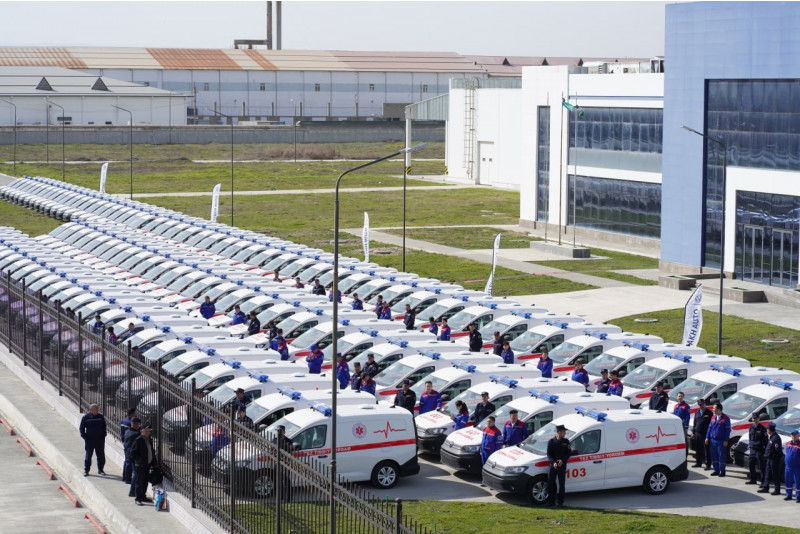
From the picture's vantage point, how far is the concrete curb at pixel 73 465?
19.0 meters

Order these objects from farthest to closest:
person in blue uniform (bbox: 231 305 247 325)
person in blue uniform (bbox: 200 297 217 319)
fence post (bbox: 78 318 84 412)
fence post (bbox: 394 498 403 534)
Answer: person in blue uniform (bbox: 200 297 217 319), person in blue uniform (bbox: 231 305 247 325), fence post (bbox: 78 318 84 412), fence post (bbox: 394 498 403 534)

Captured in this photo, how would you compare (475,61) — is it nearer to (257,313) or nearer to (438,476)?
(257,313)

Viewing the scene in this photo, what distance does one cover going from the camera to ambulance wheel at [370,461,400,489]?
21797 mm

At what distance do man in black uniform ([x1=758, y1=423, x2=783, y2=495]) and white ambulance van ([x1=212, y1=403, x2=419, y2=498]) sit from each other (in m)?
6.25

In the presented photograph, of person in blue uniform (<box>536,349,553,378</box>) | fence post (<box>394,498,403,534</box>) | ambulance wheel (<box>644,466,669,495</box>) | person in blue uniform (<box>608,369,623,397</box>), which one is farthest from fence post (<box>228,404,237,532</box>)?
person in blue uniform (<box>536,349,553,378</box>)

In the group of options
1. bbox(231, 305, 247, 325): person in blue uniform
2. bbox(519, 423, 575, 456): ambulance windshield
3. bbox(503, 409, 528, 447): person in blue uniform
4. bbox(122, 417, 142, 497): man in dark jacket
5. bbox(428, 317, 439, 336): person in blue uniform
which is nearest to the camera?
bbox(122, 417, 142, 497): man in dark jacket

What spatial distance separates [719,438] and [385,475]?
6503mm

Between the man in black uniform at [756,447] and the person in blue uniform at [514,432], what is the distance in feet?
13.7

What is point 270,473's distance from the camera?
1689 cm

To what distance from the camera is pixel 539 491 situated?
21422 millimetres

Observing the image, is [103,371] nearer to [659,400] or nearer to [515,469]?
[515,469]

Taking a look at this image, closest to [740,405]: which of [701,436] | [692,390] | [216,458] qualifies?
[692,390]

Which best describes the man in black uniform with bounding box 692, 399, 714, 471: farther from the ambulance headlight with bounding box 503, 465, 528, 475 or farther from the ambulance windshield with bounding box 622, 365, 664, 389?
the ambulance headlight with bounding box 503, 465, 528, 475

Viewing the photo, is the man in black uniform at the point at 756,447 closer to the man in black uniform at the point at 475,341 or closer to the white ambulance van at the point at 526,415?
the white ambulance van at the point at 526,415
